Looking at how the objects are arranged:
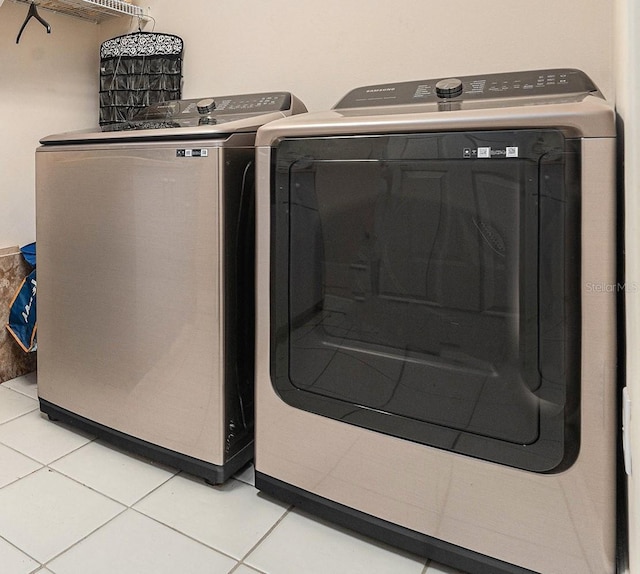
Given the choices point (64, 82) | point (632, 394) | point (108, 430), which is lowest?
point (108, 430)

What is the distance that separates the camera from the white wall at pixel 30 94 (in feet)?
6.36

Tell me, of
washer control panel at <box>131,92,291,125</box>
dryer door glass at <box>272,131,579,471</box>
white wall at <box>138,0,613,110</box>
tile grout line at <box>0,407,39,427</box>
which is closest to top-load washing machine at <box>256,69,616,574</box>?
dryer door glass at <box>272,131,579,471</box>

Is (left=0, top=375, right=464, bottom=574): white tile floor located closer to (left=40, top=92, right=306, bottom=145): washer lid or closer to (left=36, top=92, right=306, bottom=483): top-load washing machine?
(left=36, top=92, right=306, bottom=483): top-load washing machine

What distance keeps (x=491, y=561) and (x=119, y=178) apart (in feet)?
4.18

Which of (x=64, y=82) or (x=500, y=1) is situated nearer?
(x=500, y=1)

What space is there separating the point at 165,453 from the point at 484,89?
4.19 feet

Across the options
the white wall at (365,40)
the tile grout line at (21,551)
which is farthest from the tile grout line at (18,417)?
the white wall at (365,40)

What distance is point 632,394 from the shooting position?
743 millimetres

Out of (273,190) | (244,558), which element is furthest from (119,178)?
(244,558)

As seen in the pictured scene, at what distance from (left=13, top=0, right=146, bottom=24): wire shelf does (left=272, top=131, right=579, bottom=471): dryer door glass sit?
138 cm

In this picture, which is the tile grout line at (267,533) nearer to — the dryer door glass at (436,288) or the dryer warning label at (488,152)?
the dryer door glass at (436,288)

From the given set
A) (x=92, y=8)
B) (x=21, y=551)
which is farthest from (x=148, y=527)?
(x=92, y=8)

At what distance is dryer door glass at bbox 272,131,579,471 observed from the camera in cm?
90

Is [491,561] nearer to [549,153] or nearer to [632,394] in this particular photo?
[632,394]
